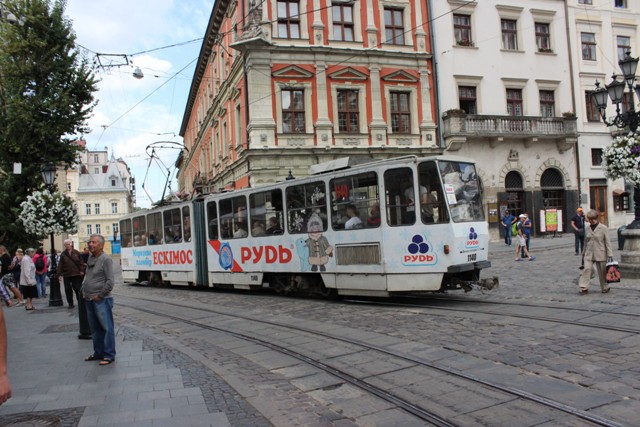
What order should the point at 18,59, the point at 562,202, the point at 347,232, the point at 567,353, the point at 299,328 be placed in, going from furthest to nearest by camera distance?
the point at 562,202, the point at 18,59, the point at 347,232, the point at 299,328, the point at 567,353

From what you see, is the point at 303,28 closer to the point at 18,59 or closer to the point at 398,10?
the point at 398,10

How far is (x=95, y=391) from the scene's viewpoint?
19.0 feet

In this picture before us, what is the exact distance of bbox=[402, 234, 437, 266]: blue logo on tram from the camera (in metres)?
10.5

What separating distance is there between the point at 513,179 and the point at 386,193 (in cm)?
2243

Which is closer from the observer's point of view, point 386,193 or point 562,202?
point 386,193

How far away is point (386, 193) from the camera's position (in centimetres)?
1102

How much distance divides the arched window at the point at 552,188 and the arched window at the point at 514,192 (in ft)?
4.87

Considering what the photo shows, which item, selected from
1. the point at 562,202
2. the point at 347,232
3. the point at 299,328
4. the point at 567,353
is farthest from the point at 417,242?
the point at 562,202

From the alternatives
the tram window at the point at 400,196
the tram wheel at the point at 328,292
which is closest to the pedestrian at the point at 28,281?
the tram wheel at the point at 328,292

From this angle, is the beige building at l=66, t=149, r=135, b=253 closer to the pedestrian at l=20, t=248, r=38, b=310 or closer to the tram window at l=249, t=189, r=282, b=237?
the pedestrian at l=20, t=248, r=38, b=310

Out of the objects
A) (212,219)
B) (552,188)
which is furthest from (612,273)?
(552,188)

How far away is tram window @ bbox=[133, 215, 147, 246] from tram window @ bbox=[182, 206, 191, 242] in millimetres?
3744

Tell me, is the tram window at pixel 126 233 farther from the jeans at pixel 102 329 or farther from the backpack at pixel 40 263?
the jeans at pixel 102 329

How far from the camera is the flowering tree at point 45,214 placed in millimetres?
16797
